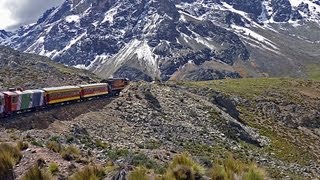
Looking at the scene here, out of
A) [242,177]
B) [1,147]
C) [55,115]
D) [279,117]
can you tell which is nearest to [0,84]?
[55,115]

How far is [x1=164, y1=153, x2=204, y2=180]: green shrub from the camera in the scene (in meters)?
13.7

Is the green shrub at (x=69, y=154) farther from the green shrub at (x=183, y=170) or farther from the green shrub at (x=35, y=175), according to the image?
the green shrub at (x=183, y=170)

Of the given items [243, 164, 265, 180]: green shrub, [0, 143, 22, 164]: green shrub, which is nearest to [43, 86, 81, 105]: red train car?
[0, 143, 22, 164]: green shrub

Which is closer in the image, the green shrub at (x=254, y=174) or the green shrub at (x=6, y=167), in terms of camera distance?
the green shrub at (x=254, y=174)

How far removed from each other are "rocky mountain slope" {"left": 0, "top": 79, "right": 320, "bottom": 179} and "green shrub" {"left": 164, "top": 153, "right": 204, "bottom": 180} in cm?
146

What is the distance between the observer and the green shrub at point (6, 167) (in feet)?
50.7

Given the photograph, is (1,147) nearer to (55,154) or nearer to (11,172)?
(11,172)

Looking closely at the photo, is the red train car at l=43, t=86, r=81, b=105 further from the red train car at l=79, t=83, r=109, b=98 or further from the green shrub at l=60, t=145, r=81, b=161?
the green shrub at l=60, t=145, r=81, b=161

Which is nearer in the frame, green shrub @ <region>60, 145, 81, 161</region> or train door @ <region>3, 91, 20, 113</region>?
green shrub @ <region>60, 145, 81, 161</region>

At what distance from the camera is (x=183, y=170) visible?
541 inches

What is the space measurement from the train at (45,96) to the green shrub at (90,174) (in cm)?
2650

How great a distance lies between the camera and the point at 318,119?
301 feet

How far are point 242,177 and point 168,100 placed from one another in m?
51.4

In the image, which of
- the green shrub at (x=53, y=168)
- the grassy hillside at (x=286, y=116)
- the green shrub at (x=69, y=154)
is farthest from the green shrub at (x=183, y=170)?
the grassy hillside at (x=286, y=116)
